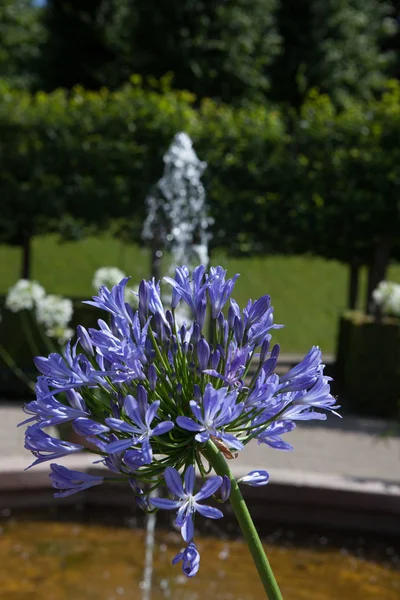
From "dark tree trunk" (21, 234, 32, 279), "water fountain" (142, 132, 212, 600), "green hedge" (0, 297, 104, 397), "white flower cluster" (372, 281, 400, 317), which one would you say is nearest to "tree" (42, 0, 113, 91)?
"dark tree trunk" (21, 234, 32, 279)

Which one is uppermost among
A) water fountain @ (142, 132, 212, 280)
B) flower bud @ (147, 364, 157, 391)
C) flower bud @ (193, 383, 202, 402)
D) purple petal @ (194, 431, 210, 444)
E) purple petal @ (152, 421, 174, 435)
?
water fountain @ (142, 132, 212, 280)

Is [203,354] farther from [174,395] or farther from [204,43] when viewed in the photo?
[204,43]

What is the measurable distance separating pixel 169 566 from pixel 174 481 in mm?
4278

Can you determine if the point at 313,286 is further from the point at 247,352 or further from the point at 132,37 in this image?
the point at 247,352

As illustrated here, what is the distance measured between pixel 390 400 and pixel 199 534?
17.4 feet

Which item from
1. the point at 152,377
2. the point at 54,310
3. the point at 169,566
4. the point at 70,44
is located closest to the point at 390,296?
the point at 54,310

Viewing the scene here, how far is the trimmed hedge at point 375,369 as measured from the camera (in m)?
10.4

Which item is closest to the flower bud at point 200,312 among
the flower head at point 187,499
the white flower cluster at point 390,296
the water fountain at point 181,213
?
the flower head at point 187,499

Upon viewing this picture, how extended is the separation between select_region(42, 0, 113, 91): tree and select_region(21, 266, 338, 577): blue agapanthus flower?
2497 cm

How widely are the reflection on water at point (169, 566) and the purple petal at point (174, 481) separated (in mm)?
3855

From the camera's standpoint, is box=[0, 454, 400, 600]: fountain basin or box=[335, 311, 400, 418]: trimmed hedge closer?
box=[0, 454, 400, 600]: fountain basin

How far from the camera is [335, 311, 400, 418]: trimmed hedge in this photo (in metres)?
10.4

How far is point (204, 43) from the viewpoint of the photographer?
20844mm

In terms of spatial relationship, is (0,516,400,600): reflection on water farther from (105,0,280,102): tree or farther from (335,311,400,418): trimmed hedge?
(105,0,280,102): tree
